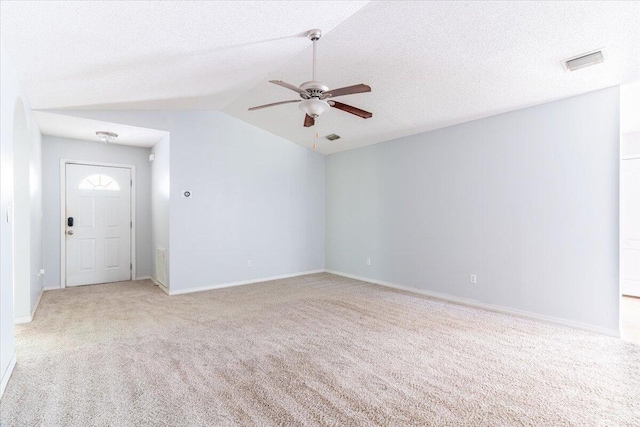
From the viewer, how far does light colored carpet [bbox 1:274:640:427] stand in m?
2.03

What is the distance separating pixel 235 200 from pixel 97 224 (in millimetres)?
2457

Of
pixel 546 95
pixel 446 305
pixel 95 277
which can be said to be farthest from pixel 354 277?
pixel 95 277

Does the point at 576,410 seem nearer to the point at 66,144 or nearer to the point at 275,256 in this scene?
the point at 275,256

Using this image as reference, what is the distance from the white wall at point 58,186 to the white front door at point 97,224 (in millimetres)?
142

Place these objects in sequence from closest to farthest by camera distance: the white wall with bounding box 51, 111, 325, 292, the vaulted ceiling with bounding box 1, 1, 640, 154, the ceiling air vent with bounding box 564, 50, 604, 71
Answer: the vaulted ceiling with bounding box 1, 1, 640, 154
the ceiling air vent with bounding box 564, 50, 604, 71
the white wall with bounding box 51, 111, 325, 292

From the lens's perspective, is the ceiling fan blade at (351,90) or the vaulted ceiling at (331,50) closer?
the vaulted ceiling at (331,50)

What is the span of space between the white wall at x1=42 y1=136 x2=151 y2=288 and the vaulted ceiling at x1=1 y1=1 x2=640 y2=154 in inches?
65.4

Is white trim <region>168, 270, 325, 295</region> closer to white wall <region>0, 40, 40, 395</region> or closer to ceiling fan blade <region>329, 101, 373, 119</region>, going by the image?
white wall <region>0, 40, 40, 395</region>

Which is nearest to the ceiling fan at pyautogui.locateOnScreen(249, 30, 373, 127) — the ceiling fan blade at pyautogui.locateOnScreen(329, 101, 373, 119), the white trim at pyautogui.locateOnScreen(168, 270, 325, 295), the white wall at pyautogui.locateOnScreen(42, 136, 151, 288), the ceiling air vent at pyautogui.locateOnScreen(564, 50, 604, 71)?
the ceiling fan blade at pyautogui.locateOnScreen(329, 101, 373, 119)

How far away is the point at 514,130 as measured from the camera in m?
4.12

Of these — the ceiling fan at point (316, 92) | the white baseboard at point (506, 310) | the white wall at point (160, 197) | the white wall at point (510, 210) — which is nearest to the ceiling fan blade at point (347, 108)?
the ceiling fan at point (316, 92)

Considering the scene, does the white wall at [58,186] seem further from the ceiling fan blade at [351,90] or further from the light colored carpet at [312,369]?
the ceiling fan blade at [351,90]

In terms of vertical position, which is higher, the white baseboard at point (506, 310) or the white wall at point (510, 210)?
the white wall at point (510, 210)

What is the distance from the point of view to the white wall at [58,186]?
528cm
